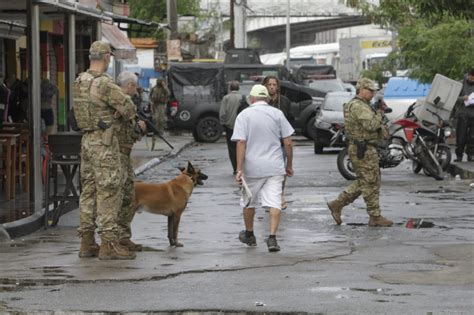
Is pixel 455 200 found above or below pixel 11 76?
below

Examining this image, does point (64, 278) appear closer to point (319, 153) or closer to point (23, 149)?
point (23, 149)

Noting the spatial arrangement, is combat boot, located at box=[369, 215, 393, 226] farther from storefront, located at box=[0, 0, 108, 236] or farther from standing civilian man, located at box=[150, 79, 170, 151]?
standing civilian man, located at box=[150, 79, 170, 151]

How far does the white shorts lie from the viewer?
13164 mm

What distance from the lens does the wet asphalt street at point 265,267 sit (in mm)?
9727

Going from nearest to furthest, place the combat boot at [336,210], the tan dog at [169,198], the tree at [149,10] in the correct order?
1. the tan dog at [169,198]
2. the combat boot at [336,210]
3. the tree at [149,10]

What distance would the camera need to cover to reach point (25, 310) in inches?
377

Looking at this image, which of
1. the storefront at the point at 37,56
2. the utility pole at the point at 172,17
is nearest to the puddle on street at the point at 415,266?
the storefront at the point at 37,56

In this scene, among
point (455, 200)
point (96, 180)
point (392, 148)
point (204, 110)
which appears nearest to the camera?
point (96, 180)

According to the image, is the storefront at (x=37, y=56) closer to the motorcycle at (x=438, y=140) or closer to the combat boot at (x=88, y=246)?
the combat boot at (x=88, y=246)

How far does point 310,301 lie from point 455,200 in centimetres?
941

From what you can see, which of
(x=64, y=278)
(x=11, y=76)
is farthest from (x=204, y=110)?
(x=64, y=278)

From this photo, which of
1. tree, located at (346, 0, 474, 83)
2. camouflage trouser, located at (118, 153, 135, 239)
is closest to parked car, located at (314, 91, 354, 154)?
tree, located at (346, 0, 474, 83)

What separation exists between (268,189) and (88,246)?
1.98 meters

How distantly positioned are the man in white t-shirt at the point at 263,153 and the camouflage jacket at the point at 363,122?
2.39 m
